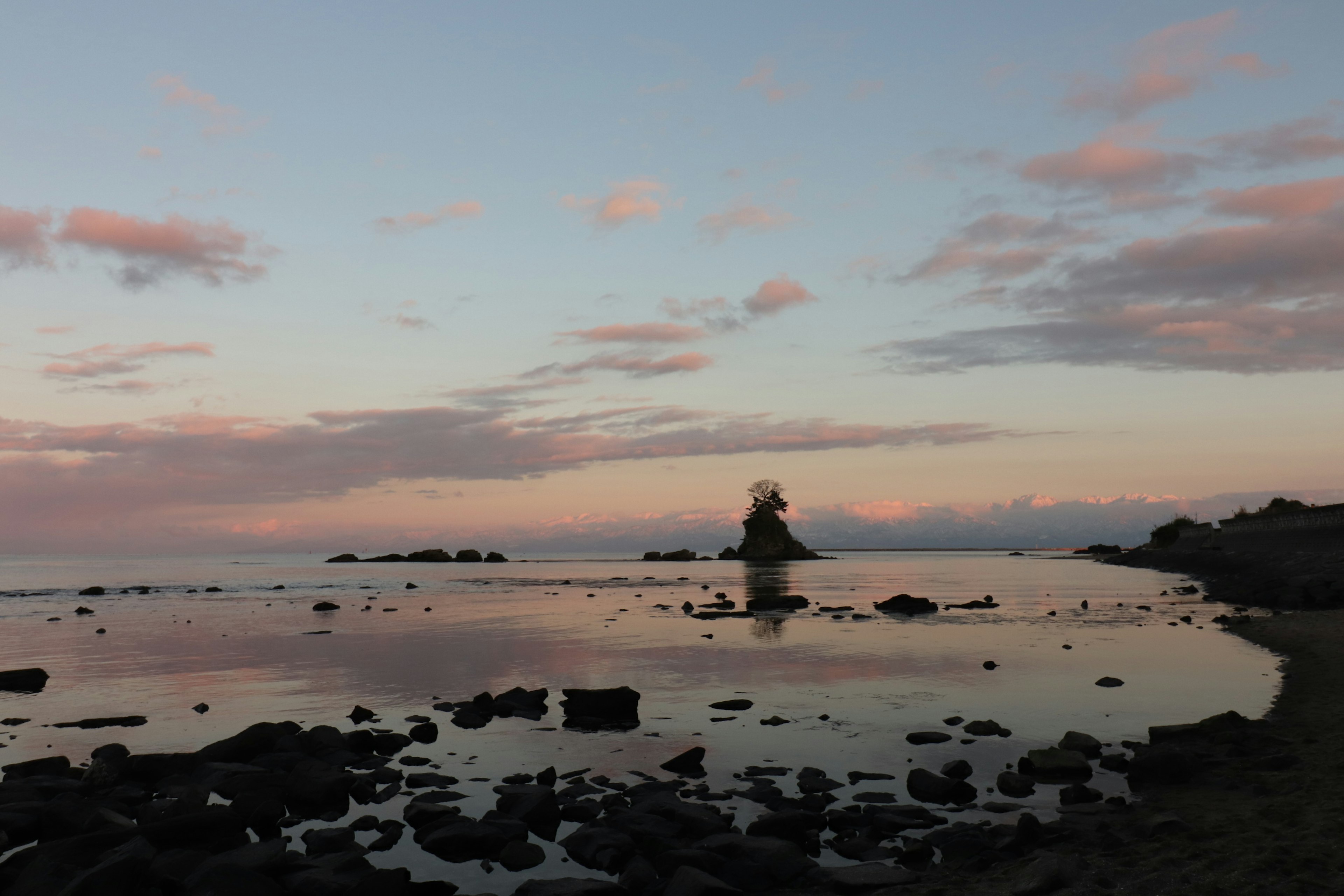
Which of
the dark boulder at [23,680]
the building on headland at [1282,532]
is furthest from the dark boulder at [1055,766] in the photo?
the building on headland at [1282,532]

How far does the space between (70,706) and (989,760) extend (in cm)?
2639

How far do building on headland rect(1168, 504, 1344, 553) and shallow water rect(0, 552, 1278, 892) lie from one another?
774 inches

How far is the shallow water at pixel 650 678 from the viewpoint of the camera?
18641mm

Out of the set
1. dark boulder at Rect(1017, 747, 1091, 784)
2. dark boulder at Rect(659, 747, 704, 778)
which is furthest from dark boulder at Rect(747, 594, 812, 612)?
dark boulder at Rect(1017, 747, 1091, 784)

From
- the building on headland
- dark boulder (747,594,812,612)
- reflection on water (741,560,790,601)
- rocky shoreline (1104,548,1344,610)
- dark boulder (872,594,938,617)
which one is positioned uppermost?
the building on headland

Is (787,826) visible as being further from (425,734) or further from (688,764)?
(425,734)

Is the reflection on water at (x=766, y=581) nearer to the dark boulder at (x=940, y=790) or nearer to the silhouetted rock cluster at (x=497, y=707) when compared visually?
the silhouetted rock cluster at (x=497, y=707)

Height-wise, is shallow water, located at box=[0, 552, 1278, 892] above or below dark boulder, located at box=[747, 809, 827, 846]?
below

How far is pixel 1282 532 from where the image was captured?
282ft

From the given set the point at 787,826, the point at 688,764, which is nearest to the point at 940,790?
the point at 787,826

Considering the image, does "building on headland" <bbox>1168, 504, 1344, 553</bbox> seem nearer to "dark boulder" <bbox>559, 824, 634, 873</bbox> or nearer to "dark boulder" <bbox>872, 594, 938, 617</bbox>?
"dark boulder" <bbox>872, 594, 938, 617</bbox>

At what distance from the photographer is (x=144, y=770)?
16797 millimetres

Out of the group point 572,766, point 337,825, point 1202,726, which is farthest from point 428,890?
point 1202,726

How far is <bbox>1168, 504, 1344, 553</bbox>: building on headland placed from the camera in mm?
71812
